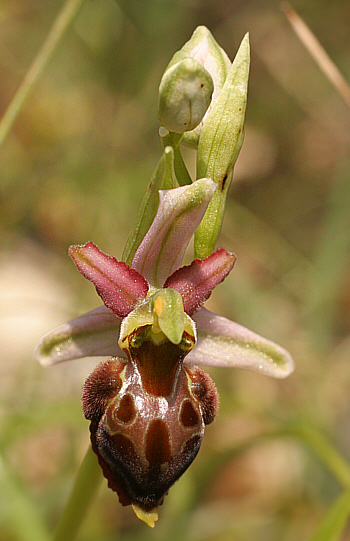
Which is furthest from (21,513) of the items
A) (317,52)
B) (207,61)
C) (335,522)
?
(317,52)

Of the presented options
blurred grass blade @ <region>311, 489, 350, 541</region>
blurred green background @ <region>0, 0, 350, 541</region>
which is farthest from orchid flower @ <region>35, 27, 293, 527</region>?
blurred green background @ <region>0, 0, 350, 541</region>

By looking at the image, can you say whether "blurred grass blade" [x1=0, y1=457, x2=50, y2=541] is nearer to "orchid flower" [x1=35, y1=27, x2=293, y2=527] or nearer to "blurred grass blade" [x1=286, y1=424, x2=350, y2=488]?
"orchid flower" [x1=35, y1=27, x2=293, y2=527]

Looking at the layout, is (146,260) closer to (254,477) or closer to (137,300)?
(137,300)

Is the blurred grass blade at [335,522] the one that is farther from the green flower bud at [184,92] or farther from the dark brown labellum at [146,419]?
the green flower bud at [184,92]

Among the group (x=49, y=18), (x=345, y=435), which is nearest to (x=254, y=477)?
(x=345, y=435)

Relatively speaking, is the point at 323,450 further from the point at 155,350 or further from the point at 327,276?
the point at 327,276
